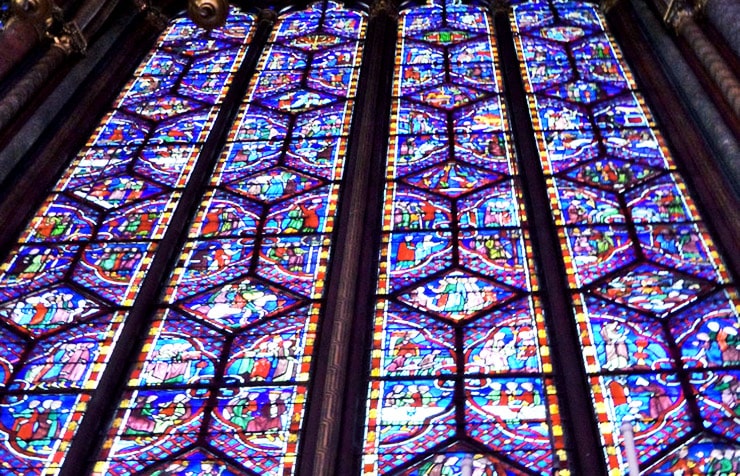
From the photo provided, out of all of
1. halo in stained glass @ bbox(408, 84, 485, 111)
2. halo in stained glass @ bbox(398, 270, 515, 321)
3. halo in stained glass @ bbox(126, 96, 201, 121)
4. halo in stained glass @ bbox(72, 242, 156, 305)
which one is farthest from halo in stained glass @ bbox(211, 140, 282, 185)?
halo in stained glass @ bbox(398, 270, 515, 321)

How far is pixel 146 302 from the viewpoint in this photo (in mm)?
7102

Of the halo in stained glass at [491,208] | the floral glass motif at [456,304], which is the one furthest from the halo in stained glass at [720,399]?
the halo in stained glass at [491,208]

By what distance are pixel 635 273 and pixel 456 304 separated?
42.6 inches

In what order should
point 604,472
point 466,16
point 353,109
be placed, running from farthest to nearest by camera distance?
point 466,16
point 353,109
point 604,472

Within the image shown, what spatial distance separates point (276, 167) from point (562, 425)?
3554 millimetres

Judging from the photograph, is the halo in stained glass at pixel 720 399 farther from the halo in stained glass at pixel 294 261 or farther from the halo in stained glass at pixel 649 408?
the halo in stained glass at pixel 294 261

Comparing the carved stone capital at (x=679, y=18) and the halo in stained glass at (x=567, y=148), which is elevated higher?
the carved stone capital at (x=679, y=18)

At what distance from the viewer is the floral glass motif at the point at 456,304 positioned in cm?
590

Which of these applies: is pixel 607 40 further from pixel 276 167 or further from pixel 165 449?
pixel 165 449

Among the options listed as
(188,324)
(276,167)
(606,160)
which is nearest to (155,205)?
(276,167)

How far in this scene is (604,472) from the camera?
5.50 metres

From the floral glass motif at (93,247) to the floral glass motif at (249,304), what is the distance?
0.88ft

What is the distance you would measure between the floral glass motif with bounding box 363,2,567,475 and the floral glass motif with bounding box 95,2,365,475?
1.40 feet

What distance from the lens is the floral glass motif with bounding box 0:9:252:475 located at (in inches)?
250
